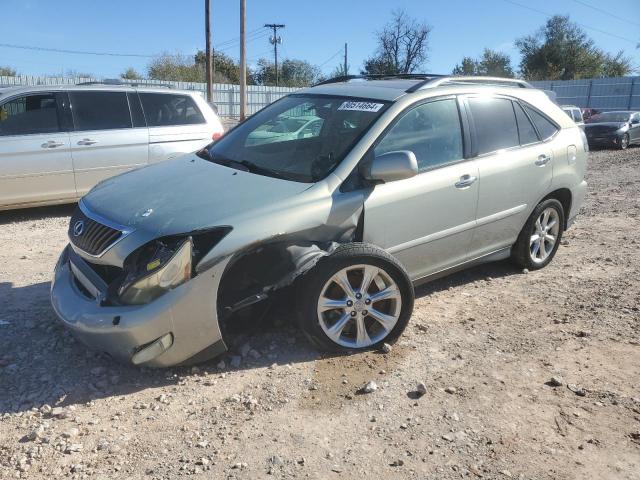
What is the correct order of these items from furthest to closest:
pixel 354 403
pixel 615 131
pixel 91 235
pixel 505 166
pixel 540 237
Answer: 1. pixel 615 131
2. pixel 540 237
3. pixel 505 166
4. pixel 91 235
5. pixel 354 403

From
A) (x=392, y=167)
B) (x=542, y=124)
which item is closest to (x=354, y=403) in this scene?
(x=392, y=167)

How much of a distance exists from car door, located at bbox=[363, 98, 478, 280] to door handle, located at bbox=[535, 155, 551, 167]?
87 centimetres


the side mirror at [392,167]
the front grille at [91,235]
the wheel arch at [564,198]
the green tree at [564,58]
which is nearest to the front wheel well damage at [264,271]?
the side mirror at [392,167]

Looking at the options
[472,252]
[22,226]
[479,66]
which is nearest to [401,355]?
[472,252]

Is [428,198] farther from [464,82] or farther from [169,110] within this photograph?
[169,110]

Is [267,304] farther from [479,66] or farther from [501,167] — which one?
[479,66]

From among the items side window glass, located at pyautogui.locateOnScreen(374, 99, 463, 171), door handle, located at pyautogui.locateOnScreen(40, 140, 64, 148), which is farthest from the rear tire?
door handle, located at pyautogui.locateOnScreen(40, 140, 64, 148)

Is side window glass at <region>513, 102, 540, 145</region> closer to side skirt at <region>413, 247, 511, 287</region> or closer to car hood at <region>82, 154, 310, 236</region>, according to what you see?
side skirt at <region>413, 247, 511, 287</region>

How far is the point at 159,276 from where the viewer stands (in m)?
3.01

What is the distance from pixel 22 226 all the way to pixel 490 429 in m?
5.97

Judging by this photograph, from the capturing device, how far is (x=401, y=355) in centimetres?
366

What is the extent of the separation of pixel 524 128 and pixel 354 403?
2.97 m

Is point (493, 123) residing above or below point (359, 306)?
above

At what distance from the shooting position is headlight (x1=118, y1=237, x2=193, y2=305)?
301cm
